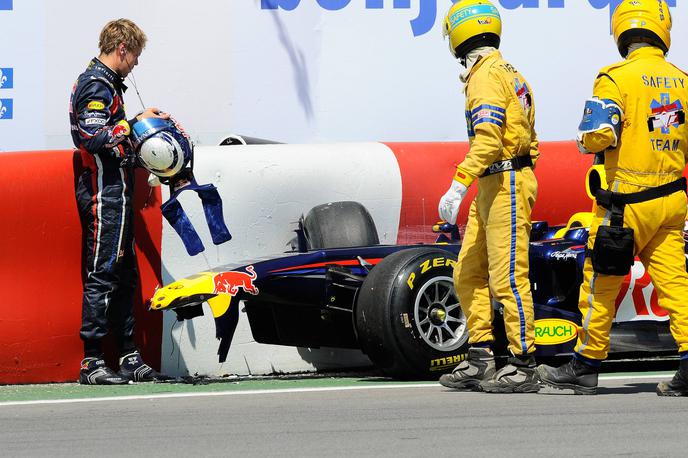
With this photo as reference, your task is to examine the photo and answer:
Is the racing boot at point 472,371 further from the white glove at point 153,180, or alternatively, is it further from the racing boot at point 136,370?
the white glove at point 153,180

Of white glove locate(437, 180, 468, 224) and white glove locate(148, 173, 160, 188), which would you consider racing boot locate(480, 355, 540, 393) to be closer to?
white glove locate(437, 180, 468, 224)

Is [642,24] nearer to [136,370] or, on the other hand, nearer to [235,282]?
[235,282]

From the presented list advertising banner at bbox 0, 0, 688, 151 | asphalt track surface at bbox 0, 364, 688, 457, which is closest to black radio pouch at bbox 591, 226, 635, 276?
asphalt track surface at bbox 0, 364, 688, 457

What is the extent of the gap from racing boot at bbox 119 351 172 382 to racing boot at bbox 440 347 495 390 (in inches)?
67.8

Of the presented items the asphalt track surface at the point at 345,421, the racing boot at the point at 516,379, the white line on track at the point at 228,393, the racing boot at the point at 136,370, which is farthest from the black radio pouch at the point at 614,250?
the racing boot at the point at 136,370

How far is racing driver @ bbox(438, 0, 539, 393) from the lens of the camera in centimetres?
639

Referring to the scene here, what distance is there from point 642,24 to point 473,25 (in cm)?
85

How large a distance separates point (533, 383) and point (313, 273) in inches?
54.9

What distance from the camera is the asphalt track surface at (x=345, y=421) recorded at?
488 cm

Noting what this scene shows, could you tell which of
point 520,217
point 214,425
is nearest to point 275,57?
point 520,217

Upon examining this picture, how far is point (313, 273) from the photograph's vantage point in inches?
282

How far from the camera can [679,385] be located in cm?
601

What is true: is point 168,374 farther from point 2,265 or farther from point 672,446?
point 672,446

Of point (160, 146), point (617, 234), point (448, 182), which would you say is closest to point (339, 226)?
point (448, 182)
